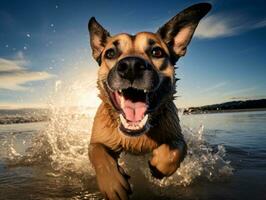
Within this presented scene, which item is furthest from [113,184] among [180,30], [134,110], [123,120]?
[180,30]

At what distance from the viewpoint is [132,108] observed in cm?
447

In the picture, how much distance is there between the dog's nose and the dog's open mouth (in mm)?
306

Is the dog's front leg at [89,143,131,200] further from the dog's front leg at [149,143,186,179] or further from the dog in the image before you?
the dog's front leg at [149,143,186,179]

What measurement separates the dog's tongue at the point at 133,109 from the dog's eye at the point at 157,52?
2.62 ft

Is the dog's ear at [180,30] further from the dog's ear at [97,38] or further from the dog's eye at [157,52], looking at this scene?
the dog's ear at [97,38]

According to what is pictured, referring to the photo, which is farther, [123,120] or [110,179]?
[123,120]

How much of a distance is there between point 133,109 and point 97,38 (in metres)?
1.59

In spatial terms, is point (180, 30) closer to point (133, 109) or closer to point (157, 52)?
point (157, 52)

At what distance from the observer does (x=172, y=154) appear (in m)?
4.59

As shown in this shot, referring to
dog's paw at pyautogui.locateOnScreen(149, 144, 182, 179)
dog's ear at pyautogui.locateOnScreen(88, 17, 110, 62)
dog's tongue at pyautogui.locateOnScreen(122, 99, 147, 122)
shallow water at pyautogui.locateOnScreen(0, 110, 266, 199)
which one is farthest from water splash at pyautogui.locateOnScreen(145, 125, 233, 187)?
dog's ear at pyautogui.locateOnScreen(88, 17, 110, 62)

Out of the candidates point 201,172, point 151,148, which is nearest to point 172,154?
point 151,148

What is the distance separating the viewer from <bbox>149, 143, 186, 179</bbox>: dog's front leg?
455 centimetres

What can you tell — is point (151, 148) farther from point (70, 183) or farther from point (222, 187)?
point (70, 183)

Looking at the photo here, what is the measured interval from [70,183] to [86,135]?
414cm
